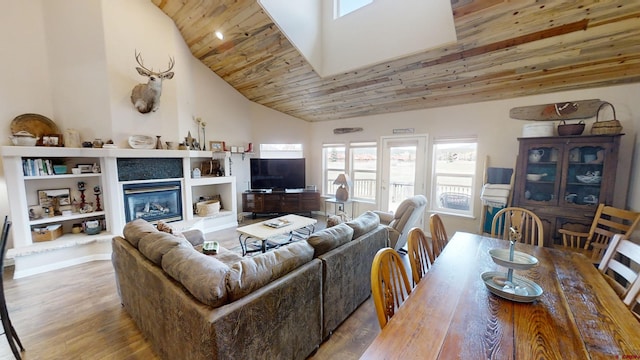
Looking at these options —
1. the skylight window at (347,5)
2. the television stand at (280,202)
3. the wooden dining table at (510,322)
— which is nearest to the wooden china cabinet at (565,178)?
the wooden dining table at (510,322)

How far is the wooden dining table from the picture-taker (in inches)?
35.2

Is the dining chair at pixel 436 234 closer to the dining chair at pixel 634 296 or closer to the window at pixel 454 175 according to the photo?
the dining chair at pixel 634 296

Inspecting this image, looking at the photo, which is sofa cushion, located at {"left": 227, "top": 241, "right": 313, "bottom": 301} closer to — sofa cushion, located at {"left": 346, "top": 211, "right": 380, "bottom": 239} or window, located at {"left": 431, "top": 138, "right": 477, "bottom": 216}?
sofa cushion, located at {"left": 346, "top": 211, "right": 380, "bottom": 239}

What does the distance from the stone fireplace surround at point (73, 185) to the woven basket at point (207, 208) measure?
0.40 ft

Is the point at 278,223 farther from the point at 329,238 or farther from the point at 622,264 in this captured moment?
the point at 622,264

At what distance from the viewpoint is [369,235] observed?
2.45 meters

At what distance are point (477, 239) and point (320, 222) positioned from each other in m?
3.68

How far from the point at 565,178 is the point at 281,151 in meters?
5.25

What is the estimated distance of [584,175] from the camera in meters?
3.04

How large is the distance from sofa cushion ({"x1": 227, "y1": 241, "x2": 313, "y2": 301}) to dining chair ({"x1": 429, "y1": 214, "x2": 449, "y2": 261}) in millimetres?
1022

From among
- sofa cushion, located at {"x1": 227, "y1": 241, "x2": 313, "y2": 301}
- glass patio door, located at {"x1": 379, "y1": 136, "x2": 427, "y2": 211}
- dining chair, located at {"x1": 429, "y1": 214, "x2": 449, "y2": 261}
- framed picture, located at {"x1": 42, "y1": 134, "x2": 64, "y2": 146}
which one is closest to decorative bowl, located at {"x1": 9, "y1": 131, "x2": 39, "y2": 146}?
framed picture, located at {"x1": 42, "y1": 134, "x2": 64, "y2": 146}

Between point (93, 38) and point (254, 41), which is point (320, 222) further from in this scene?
Result: point (93, 38)

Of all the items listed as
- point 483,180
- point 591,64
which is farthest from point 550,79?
point 483,180

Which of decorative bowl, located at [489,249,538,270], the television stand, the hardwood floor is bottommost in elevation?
the hardwood floor
